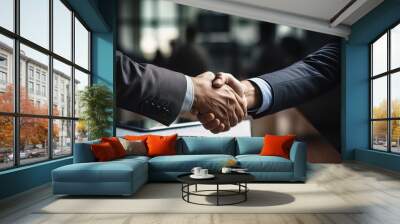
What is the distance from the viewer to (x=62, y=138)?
655cm

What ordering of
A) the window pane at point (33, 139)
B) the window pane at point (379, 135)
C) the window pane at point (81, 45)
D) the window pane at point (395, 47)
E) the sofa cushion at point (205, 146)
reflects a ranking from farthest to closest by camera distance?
the window pane at point (379, 135) → the window pane at point (395, 47) → the window pane at point (81, 45) → the sofa cushion at point (205, 146) → the window pane at point (33, 139)

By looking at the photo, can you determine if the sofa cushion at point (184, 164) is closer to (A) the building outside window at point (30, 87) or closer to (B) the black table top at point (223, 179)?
(B) the black table top at point (223, 179)

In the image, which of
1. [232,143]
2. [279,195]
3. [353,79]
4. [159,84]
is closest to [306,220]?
[279,195]

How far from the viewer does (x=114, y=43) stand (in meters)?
8.27

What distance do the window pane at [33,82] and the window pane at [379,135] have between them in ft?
21.7

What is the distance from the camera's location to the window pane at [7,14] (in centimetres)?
458

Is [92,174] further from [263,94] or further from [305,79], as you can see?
[305,79]

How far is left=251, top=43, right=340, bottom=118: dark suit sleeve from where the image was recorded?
27.2 ft

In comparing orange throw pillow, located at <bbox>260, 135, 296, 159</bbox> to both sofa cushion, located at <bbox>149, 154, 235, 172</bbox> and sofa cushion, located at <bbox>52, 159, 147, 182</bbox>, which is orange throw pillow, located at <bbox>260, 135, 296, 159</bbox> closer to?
sofa cushion, located at <bbox>149, 154, 235, 172</bbox>

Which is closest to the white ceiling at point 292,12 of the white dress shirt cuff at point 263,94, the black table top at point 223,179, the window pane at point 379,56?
the window pane at point 379,56

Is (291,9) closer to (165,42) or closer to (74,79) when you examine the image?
(165,42)

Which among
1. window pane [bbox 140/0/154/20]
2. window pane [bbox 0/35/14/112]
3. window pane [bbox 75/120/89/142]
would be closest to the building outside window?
window pane [bbox 0/35/14/112]

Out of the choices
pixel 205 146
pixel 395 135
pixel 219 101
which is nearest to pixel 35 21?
pixel 205 146

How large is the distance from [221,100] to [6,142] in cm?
425
